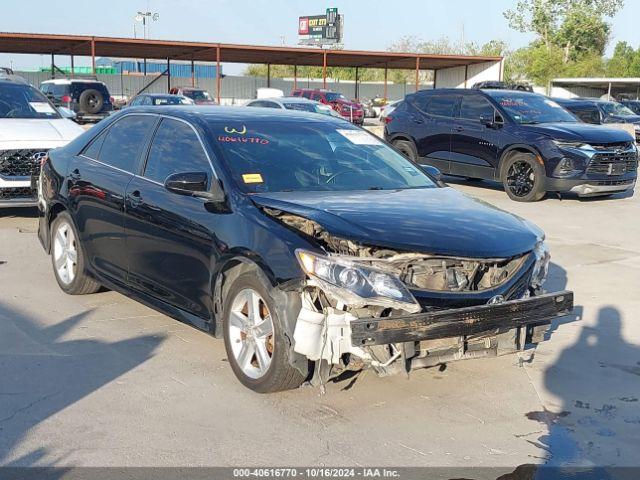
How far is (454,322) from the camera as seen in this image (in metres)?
4.28

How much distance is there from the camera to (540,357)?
5.61m

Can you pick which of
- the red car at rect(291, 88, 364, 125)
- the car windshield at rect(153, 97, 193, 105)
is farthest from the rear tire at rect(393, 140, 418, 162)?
the red car at rect(291, 88, 364, 125)

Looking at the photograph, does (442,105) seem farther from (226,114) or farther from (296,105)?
(296,105)

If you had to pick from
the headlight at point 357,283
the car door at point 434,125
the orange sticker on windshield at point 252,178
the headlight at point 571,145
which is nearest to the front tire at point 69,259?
the orange sticker on windshield at point 252,178

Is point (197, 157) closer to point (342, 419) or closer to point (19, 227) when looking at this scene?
point (342, 419)

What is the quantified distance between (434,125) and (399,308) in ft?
37.6

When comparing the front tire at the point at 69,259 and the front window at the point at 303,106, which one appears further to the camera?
the front window at the point at 303,106

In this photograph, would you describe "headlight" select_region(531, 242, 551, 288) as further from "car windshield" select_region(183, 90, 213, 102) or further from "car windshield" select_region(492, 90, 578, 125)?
"car windshield" select_region(183, 90, 213, 102)

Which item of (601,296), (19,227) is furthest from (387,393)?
(19,227)

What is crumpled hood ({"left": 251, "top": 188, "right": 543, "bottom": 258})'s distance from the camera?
176 inches

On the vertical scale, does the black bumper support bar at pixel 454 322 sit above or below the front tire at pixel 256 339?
above

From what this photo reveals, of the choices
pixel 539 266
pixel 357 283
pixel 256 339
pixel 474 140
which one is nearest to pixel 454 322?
pixel 357 283

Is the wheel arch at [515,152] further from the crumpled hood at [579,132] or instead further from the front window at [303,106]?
the front window at [303,106]

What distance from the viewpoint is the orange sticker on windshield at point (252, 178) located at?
517 centimetres
